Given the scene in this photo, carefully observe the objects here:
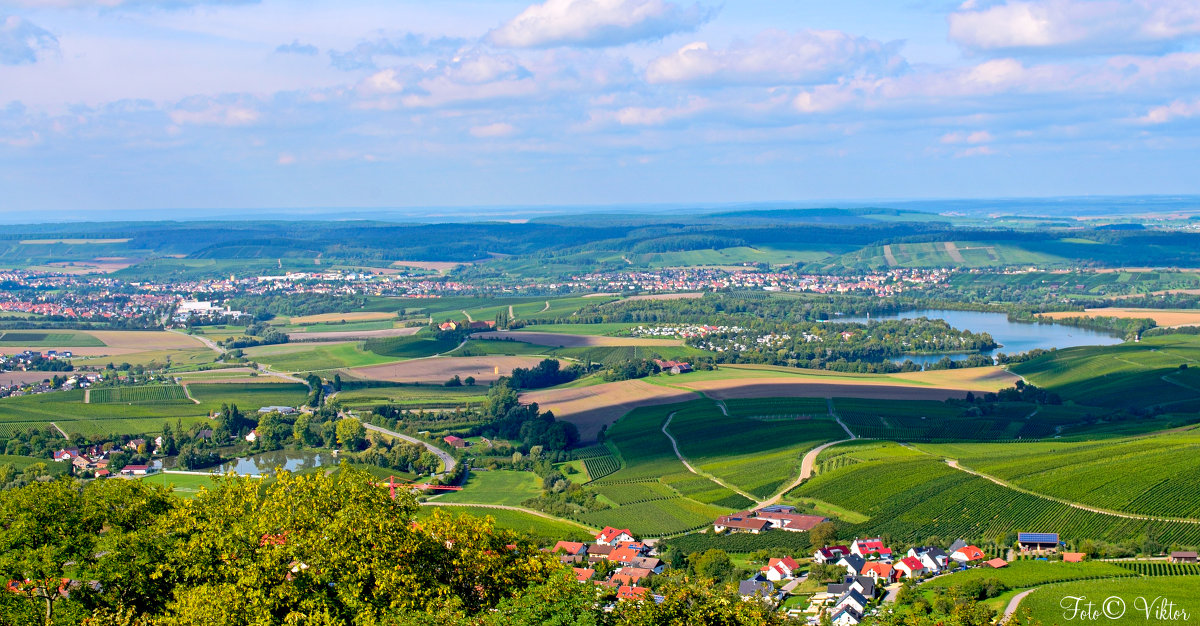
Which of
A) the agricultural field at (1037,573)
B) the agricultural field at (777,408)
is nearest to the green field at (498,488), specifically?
the agricultural field at (777,408)

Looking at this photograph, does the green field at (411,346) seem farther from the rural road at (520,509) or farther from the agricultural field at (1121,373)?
the agricultural field at (1121,373)

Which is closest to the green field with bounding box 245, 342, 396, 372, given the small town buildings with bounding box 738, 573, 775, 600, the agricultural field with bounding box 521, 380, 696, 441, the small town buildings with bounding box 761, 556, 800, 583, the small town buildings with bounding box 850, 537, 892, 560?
the agricultural field with bounding box 521, 380, 696, 441

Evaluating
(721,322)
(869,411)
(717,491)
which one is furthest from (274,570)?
(721,322)

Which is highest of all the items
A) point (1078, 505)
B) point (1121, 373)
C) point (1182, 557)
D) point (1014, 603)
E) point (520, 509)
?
point (1014, 603)

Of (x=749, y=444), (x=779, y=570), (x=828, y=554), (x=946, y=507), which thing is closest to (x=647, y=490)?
(x=749, y=444)

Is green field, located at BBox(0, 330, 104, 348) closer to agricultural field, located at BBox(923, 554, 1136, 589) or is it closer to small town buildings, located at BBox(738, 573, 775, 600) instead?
small town buildings, located at BBox(738, 573, 775, 600)

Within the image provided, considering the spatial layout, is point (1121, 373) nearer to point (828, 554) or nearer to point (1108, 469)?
point (1108, 469)
